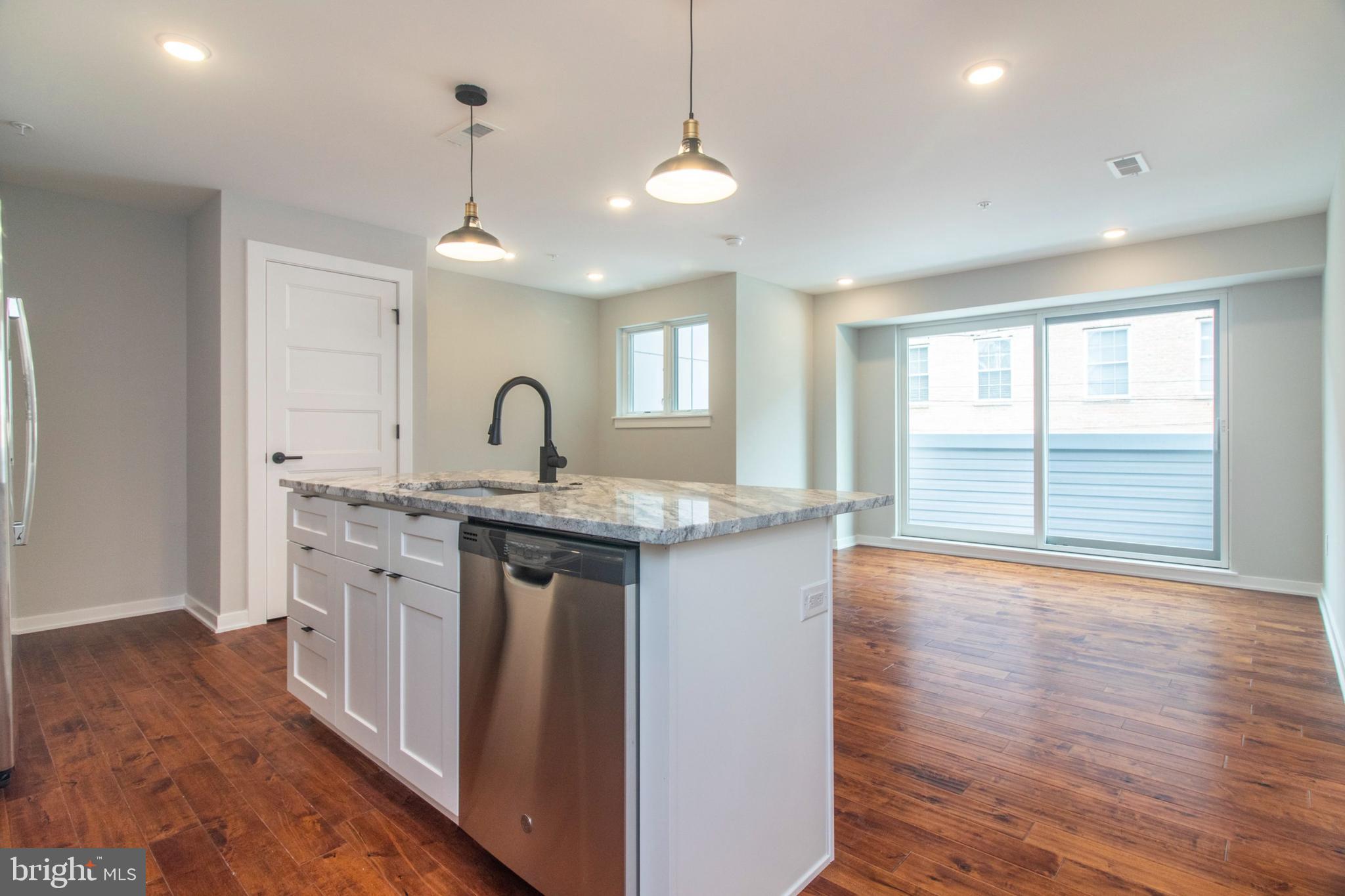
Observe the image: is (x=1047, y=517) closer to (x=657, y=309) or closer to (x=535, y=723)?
(x=657, y=309)

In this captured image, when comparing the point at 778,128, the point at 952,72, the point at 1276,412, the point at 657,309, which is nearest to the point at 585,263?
the point at 657,309

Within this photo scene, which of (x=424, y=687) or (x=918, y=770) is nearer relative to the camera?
(x=424, y=687)

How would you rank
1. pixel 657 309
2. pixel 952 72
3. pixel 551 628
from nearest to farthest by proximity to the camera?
pixel 551 628, pixel 952 72, pixel 657 309

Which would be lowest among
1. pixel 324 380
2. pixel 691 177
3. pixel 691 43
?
pixel 324 380

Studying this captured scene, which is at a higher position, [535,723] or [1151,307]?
[1151,307]

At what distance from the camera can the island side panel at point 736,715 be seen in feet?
4.06

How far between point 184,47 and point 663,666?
9.09ft

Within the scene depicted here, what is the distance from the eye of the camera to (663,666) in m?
1.23

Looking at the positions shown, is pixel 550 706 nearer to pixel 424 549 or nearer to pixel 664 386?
pixel 424 549

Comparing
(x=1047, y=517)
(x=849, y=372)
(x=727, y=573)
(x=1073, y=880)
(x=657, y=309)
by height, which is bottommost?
(x=1073, y=880)

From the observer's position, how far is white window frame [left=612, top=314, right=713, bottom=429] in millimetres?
5973

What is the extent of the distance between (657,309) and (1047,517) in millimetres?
3895

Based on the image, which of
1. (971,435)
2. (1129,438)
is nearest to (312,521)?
(971,435)

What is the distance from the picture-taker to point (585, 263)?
5.35 m
